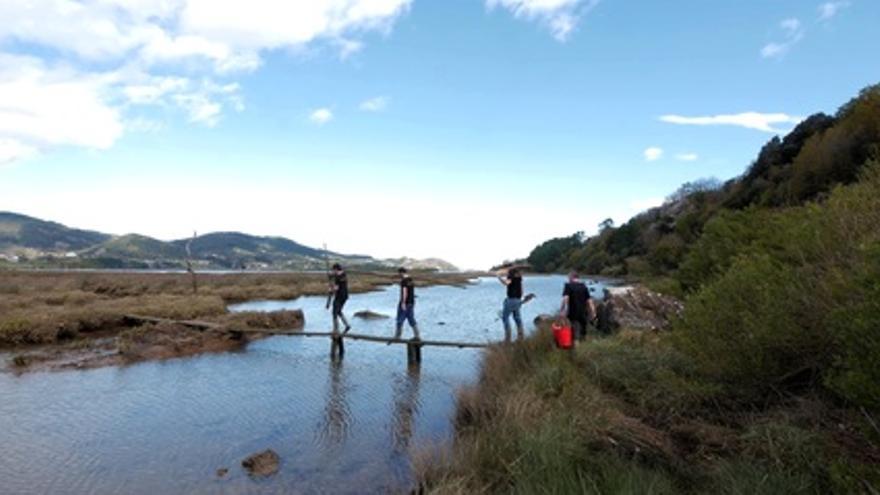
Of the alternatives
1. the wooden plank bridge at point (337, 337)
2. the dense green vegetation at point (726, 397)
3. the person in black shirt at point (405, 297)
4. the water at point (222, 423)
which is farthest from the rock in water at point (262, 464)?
the person in black shirt at point (405, 297)

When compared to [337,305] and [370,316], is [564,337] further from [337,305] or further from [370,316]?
[370,316]

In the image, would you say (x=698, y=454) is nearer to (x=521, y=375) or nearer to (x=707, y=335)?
(x=707, y=335)

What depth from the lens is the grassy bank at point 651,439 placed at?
559 centimetres

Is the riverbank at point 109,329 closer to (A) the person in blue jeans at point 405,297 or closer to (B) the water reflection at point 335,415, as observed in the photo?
(A) the person in blue jeans at point 405,297

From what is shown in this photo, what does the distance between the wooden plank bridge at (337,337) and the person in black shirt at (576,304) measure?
7.51 feet

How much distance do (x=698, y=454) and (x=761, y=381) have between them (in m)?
2.17

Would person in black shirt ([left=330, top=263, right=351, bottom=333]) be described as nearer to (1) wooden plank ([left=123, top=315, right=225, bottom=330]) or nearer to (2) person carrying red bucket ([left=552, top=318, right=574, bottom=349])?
(1) wooden plank ([left=123, top=315, right=225, bottom=330])

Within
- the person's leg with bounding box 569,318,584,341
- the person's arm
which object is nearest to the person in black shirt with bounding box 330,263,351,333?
the person's arm

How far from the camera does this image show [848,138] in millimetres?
54812

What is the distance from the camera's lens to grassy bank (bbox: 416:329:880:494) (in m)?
5.59

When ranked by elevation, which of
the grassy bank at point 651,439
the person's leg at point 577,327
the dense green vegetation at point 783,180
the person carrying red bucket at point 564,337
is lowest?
the grassy bank at point 651,439

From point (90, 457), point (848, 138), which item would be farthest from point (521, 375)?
point (848, 138)

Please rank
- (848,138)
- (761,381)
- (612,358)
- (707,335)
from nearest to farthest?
(761,381), (707,335), (612,358), (848,138)

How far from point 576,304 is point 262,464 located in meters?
8.68
